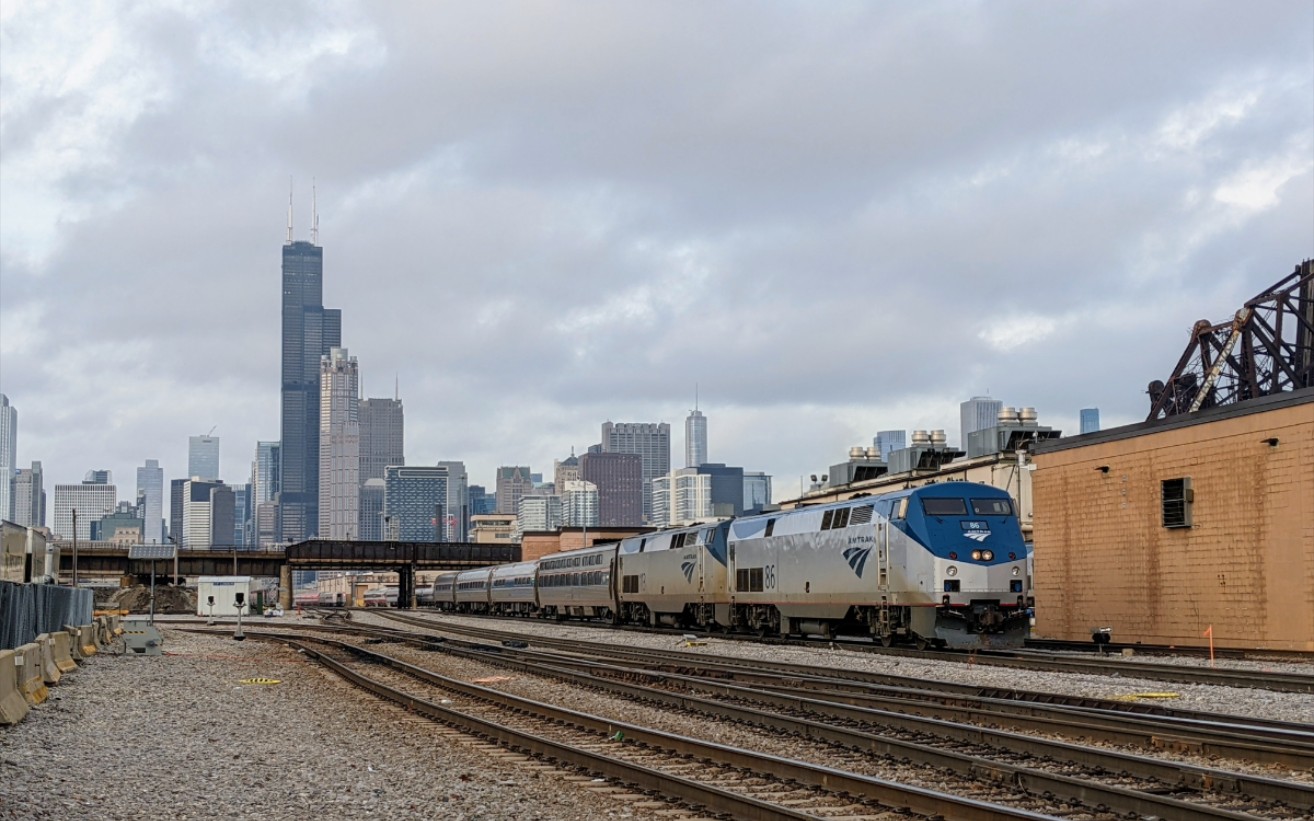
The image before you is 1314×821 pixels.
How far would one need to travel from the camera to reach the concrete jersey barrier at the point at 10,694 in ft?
61.5

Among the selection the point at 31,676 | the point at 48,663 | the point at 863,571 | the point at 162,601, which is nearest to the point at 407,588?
the point at 162,601

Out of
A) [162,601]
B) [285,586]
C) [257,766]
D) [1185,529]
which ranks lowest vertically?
[162,601]

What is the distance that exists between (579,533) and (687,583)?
79462 millimetres

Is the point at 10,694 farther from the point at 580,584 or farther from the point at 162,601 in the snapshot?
the point at 162,601

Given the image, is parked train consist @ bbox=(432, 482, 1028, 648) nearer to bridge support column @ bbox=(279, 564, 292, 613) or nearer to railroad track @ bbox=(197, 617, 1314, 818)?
railroad track @ bbox=(197, 617, 1314, 818)

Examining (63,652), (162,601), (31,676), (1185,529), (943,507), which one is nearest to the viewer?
(31,676)

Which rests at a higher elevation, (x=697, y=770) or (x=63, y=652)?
(x=63, y=652)

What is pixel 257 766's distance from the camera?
50.4ft

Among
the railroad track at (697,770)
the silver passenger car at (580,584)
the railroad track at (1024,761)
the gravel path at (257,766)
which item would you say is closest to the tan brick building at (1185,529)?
the railroad track at (1024,761)

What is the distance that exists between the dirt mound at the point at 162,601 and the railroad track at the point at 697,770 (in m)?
84.5

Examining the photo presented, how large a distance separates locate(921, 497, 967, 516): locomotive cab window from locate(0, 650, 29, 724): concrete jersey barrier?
19.5 metres

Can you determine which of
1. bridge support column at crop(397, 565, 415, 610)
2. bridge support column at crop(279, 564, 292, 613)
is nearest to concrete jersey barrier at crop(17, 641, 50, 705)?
bridge support column at crop(279, 564, 292, 613)

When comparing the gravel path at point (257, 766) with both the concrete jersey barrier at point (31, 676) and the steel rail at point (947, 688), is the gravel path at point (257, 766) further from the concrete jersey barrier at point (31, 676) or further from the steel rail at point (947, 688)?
the steel rail at point (947, 688)

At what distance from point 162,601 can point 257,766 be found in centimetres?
9246
